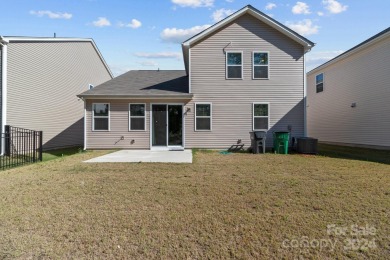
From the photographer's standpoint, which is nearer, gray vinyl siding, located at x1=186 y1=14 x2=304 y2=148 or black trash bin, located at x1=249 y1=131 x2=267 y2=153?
black trash bin, located at x1=249 y1=131 x2=267 y2=153

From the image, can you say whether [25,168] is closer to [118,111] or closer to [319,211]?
[118,111]

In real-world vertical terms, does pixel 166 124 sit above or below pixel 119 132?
above

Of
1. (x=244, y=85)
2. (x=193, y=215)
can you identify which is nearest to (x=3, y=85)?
(x=244, y=85)

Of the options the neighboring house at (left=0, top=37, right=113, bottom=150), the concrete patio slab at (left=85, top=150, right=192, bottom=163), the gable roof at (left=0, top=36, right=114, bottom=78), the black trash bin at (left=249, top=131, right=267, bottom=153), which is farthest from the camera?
the black trash bin at (left=249, top=131, right=267, bottom=153)

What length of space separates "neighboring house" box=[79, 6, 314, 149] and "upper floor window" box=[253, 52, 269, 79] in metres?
0.05

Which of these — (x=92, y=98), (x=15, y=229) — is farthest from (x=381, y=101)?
(x=15, y=229)

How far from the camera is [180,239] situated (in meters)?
3.31

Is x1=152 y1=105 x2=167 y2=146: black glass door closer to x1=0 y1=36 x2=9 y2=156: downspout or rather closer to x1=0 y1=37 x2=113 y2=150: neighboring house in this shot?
x1=0 y1=37 x2=113 y2=150: neighboring house

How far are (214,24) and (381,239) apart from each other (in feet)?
37.7

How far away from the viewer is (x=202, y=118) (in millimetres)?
12750

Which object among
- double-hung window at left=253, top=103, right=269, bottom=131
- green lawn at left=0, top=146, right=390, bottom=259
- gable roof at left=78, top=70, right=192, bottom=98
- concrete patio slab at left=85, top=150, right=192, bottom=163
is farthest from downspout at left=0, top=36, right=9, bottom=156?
double-hung window at left=253, top=103, right=269, bottom=131

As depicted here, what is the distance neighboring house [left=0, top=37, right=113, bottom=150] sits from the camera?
37.8 feet

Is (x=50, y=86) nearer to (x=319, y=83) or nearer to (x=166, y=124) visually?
(x=166, y=124)

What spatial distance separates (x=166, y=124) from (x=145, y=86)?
2.61 metres
